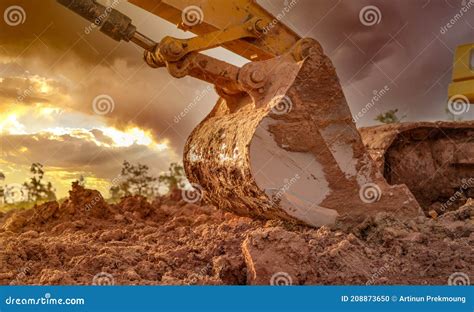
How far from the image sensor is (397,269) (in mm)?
3463

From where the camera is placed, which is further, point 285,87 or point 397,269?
point 285,87

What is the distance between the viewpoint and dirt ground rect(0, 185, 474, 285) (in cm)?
327

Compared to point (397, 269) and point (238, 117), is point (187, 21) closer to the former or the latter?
point (238, 117)

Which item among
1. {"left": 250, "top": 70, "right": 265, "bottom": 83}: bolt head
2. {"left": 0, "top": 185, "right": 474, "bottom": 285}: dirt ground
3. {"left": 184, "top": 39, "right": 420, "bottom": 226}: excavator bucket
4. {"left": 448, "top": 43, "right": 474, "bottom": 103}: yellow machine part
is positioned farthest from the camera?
{"left": 448, "top": 43, "right": 474, "bottom": 103}: yellow machine part

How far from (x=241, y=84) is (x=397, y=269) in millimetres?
2172

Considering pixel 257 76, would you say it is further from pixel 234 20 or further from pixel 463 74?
pixel 463 74

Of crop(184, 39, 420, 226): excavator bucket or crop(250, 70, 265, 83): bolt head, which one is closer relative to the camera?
crop(184, 39, 420, 226): excavator bucket

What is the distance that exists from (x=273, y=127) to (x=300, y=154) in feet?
1.10

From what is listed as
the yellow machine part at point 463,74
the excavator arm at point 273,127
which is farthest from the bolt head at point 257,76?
the yellow machine part at point 463,74

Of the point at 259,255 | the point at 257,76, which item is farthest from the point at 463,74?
the point at 259,255

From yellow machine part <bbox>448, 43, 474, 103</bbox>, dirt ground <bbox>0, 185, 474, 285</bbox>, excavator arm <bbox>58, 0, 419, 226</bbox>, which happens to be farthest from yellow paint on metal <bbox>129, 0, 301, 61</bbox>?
yellow machine part <bbox>448, 43, 474, 103</bbox>

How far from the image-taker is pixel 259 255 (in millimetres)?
3291

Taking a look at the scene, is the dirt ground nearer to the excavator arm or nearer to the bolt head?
the excavator arm

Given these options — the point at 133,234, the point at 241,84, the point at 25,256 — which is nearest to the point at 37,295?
the point at 25,256
